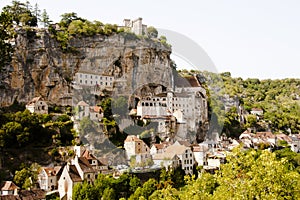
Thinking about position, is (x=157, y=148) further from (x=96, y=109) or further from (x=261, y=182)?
(x=261, y=182)

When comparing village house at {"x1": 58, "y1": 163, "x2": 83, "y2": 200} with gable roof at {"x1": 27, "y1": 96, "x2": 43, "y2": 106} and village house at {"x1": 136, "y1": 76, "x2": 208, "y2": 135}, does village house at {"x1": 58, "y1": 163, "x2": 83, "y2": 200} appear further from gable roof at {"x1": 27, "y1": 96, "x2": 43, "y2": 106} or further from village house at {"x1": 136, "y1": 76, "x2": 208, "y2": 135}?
village house at {"x1": 136, "y1": 76, "x2": 208, "y2": 135}

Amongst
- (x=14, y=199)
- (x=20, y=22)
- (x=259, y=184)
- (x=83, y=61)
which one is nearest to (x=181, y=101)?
(x=83, y=61)

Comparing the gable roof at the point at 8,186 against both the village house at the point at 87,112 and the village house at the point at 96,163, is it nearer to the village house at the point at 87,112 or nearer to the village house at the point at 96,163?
the village house at the point at 96,163

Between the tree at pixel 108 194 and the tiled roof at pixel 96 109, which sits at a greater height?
the tiled roof at pixel 96 109

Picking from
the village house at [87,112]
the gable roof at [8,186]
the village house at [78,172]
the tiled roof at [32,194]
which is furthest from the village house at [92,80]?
the tiled roof at [32,194]

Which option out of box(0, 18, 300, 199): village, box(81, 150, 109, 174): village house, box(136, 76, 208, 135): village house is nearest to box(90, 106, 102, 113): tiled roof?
box(0, 18, 300, 199): village

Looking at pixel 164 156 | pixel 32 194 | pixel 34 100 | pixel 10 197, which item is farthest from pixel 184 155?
pixel 34 100

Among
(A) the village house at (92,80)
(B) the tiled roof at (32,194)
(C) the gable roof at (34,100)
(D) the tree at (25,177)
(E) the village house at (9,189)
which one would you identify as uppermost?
(A) the village house at (92,80)

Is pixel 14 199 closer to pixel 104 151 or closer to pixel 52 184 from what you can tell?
pixel 52 184
